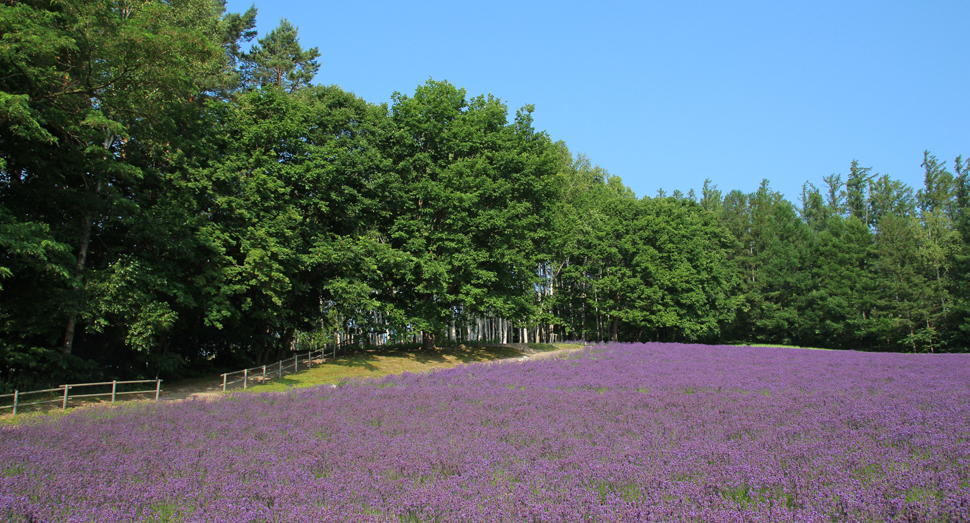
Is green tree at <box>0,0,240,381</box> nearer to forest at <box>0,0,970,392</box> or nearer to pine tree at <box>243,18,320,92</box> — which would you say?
forest at <box>0,0,970,392</box>

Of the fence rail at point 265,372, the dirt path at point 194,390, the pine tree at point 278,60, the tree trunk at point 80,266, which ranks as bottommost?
the dirt path at point 194,390

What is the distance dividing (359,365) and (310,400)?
517 inches

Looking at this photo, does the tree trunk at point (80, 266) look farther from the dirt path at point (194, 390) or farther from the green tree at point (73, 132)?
the dirt path at point (194, 390)

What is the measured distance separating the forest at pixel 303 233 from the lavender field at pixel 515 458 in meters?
7.73

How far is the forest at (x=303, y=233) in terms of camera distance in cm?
1762

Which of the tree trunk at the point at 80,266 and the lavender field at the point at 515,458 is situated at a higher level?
the tree trunk at the point at 80,266

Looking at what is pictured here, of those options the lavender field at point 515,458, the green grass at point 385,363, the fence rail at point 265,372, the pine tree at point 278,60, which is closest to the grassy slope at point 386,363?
the green grass at point 385,363

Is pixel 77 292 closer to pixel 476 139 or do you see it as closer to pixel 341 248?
pixel 341 248

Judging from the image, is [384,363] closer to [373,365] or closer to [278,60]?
[373,365]

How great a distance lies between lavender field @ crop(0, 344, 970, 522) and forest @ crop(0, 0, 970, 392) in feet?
25.4

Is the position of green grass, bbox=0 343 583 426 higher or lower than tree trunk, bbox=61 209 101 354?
lower

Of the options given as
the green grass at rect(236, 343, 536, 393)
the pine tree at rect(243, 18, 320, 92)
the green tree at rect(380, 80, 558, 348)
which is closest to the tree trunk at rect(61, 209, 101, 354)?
the green grass at rect(236, 343, 536, 393)

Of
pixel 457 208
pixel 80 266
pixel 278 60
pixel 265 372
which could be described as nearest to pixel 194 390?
pixel 265 372

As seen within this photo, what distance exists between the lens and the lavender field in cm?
582
